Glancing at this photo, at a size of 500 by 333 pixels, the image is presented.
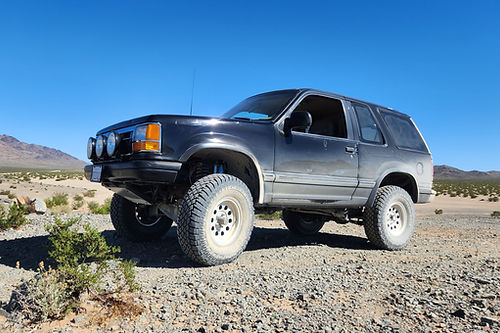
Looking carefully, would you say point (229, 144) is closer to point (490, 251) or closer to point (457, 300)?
point (457, 300)

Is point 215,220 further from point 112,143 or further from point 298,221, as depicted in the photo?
point 298,221

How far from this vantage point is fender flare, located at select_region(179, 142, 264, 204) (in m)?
3.76

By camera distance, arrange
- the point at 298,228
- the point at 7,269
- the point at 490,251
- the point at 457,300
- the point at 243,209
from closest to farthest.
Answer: the point at 457,300 → the point at 7,269 → the point at 243,209 → the point at 490,251 → the point at 298,228

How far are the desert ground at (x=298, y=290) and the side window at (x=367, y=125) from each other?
177 cm

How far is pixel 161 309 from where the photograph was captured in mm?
2566

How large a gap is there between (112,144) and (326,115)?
11.3ft

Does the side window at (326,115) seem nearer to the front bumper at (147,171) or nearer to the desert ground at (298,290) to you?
the desert ground at (298,290)

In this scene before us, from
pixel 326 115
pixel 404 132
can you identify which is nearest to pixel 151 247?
pixel 326 115

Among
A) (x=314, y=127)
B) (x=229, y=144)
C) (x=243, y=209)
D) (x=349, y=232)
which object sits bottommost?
(x=349, y=232)

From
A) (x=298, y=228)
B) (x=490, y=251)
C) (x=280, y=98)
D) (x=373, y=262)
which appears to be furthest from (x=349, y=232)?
(x=280, y=98)

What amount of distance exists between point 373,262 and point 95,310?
3260 mm

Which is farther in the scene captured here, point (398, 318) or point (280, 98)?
point (280, 98)

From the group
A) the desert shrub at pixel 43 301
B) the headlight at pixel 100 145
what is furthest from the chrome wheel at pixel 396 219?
the desert shrub at pixel 43 301

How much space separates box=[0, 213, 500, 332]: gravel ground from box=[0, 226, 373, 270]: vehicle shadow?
17 millimetres
